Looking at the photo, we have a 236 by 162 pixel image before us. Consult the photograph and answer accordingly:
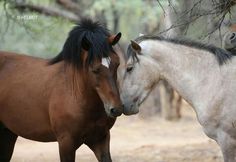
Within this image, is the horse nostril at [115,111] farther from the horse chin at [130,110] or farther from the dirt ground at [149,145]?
the dirt ground at [149,145]

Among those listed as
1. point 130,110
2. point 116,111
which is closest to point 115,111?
point 116,111

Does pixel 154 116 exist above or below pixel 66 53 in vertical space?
below

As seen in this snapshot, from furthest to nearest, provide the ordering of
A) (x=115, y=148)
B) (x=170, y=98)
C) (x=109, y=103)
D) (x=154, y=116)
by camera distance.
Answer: (x=154, y=116) → (x=170, y=98) → (x=115, y=148) → (x=109, y=103)

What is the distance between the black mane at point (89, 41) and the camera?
18.9 feet

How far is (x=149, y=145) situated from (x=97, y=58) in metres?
6.45

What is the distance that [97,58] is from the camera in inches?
225

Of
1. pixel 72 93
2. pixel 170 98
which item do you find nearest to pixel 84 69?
pixel 72 93

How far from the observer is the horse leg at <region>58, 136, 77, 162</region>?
19.3 feet

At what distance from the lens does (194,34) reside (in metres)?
10.2

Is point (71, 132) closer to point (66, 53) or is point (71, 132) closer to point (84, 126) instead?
point (84, 126)

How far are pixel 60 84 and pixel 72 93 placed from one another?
21 cm

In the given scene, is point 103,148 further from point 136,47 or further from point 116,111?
point 136,47

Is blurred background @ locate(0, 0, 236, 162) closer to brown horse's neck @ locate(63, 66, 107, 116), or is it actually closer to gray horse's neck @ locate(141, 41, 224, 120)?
gray horse's neck @ locate(141, 41, 224, 120)

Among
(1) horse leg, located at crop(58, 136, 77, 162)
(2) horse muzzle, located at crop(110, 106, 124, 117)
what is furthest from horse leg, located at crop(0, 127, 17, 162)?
(2) horse muzzle, located at crop(110, 106, 124, 117)
